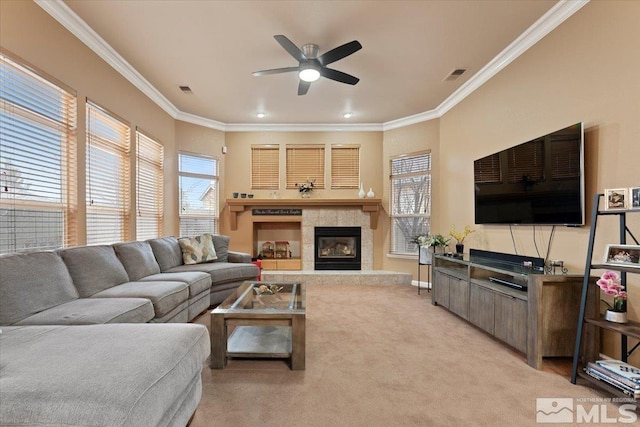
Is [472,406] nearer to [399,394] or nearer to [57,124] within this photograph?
[399,394]

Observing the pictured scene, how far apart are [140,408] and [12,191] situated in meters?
2.38

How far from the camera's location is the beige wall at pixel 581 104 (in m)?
2.14

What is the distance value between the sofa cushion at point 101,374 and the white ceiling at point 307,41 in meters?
2.67

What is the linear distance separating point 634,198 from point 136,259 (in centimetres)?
419

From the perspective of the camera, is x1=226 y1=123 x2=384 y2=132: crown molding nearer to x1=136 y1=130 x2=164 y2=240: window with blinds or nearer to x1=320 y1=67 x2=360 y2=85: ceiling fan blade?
x1=136 y1=130 x2=164 y2=240: window with blinds

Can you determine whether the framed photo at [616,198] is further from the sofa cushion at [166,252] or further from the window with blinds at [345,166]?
the sofa cushion at [166,252]

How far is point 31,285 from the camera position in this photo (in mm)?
2037

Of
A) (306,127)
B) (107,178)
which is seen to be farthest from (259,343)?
(306,127)

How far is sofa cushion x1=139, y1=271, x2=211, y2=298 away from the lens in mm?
3178

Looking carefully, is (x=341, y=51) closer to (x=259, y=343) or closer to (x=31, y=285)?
(x=259, y=343)

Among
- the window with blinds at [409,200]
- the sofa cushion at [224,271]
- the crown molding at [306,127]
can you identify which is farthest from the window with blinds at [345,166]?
the sofa cushion at [224,271]

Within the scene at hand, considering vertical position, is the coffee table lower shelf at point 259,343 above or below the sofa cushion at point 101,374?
below

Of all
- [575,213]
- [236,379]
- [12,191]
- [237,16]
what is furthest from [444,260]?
[12,191]

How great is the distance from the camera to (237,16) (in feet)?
9.09
